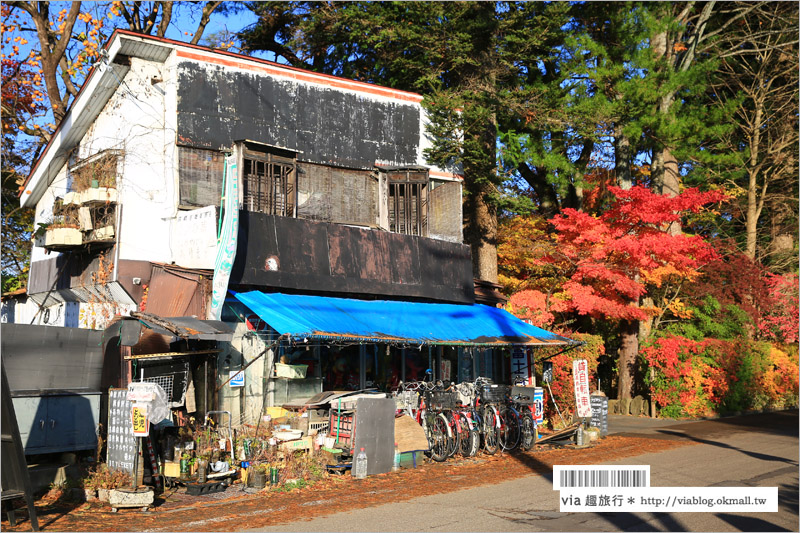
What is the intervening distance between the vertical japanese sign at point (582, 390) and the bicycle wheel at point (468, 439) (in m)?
4.26

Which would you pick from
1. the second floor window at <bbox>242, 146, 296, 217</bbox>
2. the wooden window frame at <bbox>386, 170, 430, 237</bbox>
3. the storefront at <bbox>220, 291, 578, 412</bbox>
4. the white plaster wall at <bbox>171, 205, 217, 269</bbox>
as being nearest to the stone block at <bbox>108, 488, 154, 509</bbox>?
the storefront at <bbox>220, 291, 578, 412</bbox>

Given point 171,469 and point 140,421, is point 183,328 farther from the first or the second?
point 171,469

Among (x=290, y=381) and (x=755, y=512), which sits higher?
(x=290, y=381)

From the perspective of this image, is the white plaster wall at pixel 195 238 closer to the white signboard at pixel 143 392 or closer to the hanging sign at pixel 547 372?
the white signboard at pixel 143 392

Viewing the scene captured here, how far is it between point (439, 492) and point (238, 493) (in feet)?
11.8

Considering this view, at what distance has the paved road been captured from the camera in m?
10.2

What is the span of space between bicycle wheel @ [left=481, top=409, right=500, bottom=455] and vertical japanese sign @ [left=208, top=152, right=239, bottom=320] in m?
7.12

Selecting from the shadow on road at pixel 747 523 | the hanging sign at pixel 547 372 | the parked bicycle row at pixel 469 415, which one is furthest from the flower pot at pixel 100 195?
the shadow on road at pixel 747 523

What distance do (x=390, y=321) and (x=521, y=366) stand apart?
769 cm

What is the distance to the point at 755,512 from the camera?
11148mm

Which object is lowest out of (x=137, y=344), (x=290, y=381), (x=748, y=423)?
(x=748, y=423)

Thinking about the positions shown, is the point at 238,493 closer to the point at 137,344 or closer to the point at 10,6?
the point at 137,344

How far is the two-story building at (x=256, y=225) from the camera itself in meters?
16.4

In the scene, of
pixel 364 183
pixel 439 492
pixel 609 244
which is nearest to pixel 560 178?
pixel 609 244
